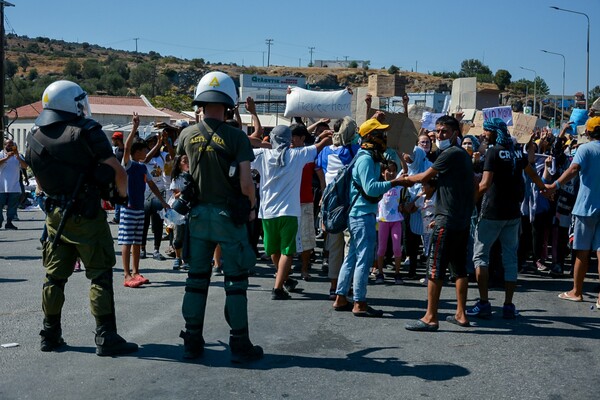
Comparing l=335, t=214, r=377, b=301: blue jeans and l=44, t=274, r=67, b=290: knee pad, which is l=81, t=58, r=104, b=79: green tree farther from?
l=44, t=274, r=67, b=290: knee pad

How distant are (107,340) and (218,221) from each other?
134cm

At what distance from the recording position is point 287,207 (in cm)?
845

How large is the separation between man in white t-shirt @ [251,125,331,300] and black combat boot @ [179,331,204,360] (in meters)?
2.47

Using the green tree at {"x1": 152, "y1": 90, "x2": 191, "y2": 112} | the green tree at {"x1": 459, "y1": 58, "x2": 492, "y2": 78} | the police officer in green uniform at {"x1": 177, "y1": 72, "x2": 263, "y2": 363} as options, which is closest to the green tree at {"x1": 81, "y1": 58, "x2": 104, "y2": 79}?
the green tree at {"x1": 152, "y1": 90, "x2": 191, "y2": 112}

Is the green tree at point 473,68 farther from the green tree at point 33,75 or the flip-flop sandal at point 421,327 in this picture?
the flip-flop sandal at point 421,327

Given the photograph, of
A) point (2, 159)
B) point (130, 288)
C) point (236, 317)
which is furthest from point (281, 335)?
point (2, 159)

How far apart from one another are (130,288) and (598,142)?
232 inches

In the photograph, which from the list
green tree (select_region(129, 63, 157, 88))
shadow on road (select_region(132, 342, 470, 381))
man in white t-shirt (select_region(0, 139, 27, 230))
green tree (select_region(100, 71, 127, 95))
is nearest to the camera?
shadow on road (select_region(132, 342, 470, 381))

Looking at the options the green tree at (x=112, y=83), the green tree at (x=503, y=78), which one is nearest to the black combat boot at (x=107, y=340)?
the green tree at (x=112, y=83)

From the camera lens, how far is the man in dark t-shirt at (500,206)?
7637mm

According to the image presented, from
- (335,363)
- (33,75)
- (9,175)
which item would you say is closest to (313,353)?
(335,363)

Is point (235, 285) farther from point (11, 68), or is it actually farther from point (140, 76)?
point (11, 68)

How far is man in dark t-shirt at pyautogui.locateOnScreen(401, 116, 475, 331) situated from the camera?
7.09 metres

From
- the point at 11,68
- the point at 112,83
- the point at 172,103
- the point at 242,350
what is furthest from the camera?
the point at 11,68
